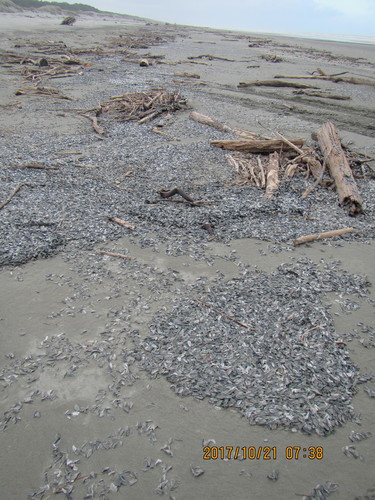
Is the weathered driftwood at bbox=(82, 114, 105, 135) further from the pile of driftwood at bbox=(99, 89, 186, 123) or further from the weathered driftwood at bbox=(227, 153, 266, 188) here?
the weathered driftwood at bbox=(227, 153, 266, 188)

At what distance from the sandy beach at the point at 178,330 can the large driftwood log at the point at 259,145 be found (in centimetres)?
34

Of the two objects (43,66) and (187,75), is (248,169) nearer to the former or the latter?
(187,75)

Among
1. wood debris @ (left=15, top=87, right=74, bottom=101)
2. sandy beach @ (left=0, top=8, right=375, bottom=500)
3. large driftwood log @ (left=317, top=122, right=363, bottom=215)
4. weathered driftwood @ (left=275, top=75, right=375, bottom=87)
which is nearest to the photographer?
sandy beach @ (left=0, top=8, right=375, bottom=500)

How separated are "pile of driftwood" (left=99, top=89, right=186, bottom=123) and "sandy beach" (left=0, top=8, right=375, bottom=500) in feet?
Answer: 12.1

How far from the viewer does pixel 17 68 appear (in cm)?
2142

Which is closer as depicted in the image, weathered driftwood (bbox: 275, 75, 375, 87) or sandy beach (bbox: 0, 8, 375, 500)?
sandy beach (bbox: 0, 8, 375, 500)

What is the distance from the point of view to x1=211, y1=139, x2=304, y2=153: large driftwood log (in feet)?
34.1

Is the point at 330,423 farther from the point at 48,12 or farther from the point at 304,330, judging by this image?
the point at 48,12

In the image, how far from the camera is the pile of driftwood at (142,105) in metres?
13.9

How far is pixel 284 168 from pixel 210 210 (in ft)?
10.6

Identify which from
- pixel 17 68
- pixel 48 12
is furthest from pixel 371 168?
pixel 48 12

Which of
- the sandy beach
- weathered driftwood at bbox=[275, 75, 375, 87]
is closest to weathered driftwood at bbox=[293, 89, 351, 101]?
weathered driftwood at bbox=[275, 75, 375, 87]

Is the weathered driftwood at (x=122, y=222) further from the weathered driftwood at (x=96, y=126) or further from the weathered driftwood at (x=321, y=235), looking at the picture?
the weathered driftwood at (x=96, y=126)

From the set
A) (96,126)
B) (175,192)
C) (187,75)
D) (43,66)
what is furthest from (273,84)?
(175,192)
